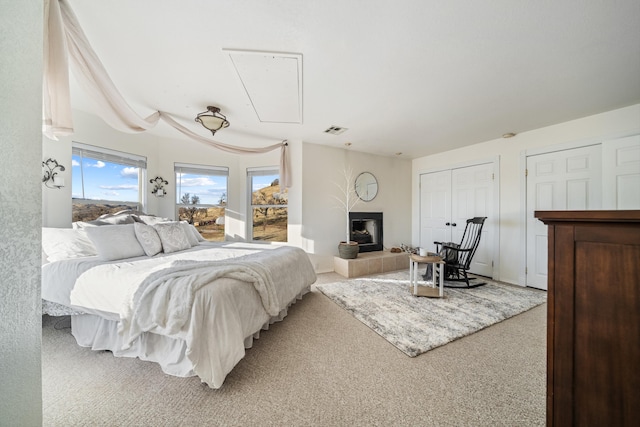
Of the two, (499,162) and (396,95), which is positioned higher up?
(396,95)

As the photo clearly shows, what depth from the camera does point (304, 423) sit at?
3.87 ft

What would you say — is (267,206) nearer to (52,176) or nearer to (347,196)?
(347,196)

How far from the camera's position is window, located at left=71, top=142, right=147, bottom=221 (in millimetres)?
2832

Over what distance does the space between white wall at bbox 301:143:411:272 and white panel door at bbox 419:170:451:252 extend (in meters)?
0.45

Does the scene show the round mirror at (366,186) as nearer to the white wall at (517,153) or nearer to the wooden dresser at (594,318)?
the white wall at (517,153)

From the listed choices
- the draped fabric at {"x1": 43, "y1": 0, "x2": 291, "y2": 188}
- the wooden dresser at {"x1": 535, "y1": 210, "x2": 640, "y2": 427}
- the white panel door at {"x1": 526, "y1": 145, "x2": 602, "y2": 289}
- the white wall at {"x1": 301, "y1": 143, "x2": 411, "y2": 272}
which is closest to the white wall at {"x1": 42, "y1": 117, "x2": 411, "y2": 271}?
the white wall at {"x1": 301, "y1": 143, "x2": 411, "y2": 272}

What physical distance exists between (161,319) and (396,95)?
2.86m

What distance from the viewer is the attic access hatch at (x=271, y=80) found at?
1.83 meters

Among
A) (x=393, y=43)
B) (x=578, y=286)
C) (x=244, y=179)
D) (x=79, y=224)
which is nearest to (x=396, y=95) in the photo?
(x=393, y=43)

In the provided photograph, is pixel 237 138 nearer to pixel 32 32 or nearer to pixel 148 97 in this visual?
pixel 148 97

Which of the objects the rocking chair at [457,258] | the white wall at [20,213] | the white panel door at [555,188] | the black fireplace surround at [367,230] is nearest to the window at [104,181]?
the white wall at [20,213]

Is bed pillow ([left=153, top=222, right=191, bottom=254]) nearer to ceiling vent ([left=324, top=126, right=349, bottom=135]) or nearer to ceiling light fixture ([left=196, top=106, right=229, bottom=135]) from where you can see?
ceiling light fixture ([left=196, top=106, right=229, bottom=135])

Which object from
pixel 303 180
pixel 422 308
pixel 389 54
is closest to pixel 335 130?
pixel 303 180

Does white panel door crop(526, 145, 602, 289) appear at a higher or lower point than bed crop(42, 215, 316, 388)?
higher
